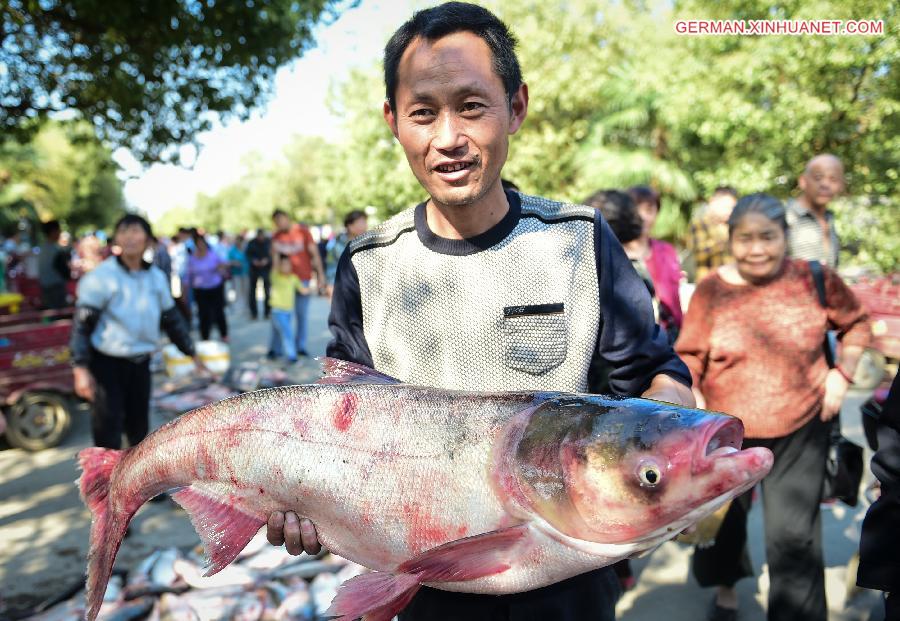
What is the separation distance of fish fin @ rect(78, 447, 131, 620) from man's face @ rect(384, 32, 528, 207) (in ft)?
3.90

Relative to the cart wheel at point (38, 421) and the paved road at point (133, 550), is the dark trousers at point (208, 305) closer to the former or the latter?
the cart wheel at point (38, 421)

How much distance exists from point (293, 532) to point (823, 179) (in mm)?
4816

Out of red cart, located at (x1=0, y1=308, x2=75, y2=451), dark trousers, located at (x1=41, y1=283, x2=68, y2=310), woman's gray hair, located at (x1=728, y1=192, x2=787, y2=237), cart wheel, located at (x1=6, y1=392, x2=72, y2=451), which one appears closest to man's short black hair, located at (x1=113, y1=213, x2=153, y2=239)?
red cart, located at (x1=0, y1=308, x2=75, y2=451)

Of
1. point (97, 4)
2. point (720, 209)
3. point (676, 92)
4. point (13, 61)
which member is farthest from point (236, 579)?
point (676, 92)

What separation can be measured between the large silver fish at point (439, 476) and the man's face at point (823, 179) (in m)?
4.39

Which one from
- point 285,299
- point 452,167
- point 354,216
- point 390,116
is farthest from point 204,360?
point 452,167

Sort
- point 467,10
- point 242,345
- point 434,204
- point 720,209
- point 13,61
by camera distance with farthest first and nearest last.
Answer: point 242,345 < point 13,61 < point 720,209 < point 434,204 < point 467,10

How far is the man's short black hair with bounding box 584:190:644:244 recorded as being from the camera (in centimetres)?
403

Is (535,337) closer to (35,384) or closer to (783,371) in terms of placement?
(783,371)

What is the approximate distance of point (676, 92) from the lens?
41.2 feet

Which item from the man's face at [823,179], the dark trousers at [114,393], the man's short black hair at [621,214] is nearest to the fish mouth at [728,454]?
the man's short black hair at [621,214]

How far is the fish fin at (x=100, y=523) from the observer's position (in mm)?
1757

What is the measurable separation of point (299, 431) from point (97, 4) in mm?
7677

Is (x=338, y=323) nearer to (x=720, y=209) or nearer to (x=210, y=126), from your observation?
(x=720, y=209)
